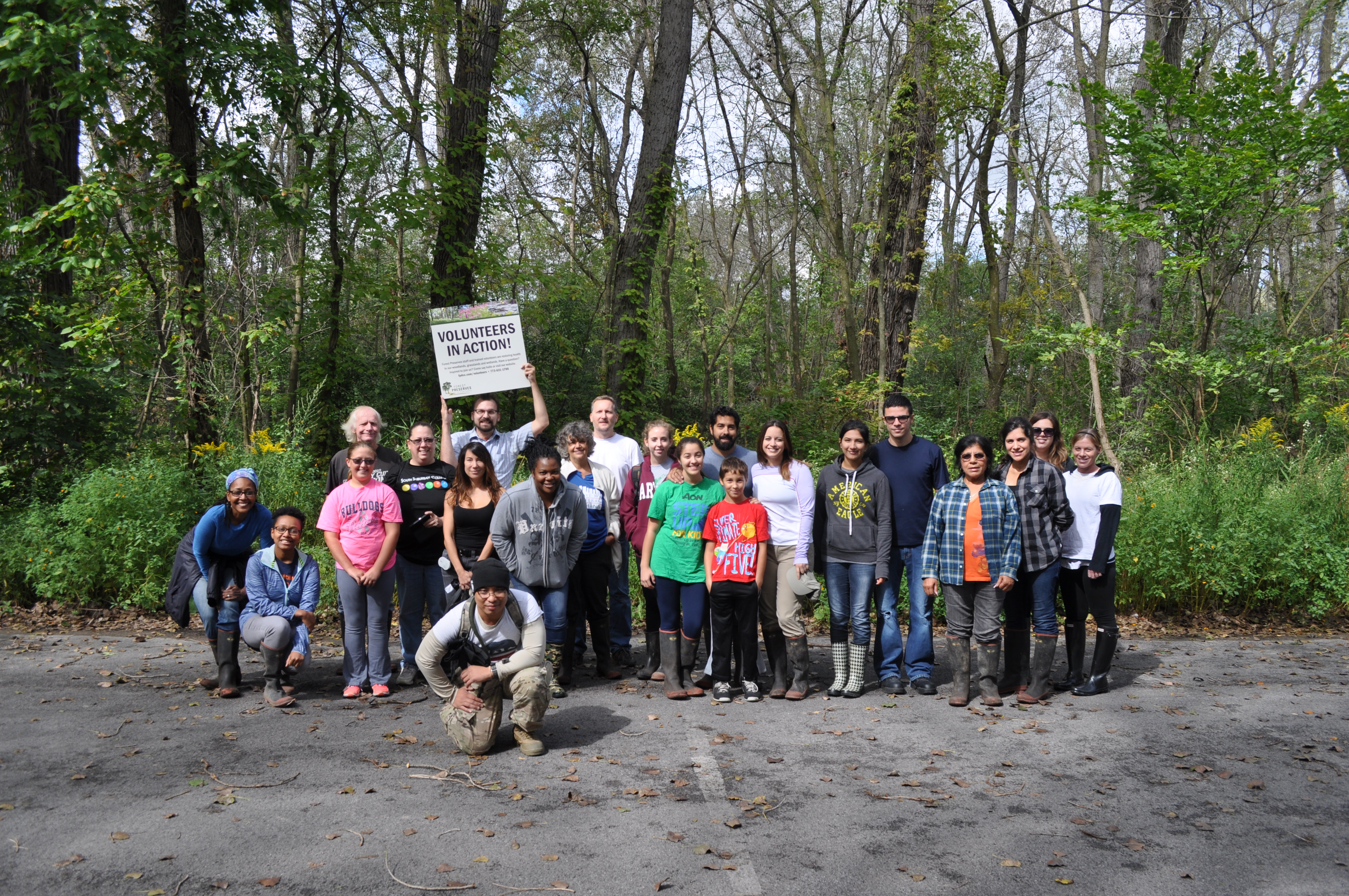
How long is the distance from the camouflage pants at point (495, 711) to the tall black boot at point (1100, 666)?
4.00 meters

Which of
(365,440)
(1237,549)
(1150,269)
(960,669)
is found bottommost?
(960,669)

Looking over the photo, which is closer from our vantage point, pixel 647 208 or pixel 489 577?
pixel 489 577

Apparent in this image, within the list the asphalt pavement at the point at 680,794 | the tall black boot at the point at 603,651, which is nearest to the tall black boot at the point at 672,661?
the asphalt pavement at the point at 680,794

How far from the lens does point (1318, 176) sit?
38.6 ft

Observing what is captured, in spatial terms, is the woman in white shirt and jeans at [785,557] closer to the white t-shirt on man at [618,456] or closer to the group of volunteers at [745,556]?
the group of volunteers at [745,556]

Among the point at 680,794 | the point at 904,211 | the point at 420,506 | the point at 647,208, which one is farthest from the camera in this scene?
the point at 647,208

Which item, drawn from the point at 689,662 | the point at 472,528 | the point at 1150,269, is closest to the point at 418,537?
the point at 472,528

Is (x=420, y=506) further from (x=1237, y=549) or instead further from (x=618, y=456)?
(x=1237, y=549)

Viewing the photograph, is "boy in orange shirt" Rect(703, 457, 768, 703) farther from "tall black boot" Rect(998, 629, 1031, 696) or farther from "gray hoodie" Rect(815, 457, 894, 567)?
"tall black boot" Rect(998, 629, 1031, 696)

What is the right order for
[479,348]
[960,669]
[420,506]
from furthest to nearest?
[479,348]
[420,506]
[960,669]

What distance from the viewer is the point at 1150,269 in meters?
16.0

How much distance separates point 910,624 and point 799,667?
3.29 ft

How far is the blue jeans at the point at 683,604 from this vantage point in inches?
265

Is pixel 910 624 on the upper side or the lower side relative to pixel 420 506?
lower
